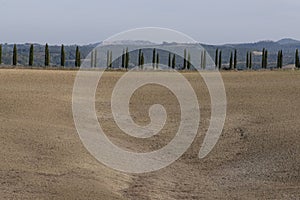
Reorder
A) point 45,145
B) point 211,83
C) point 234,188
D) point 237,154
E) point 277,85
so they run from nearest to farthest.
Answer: point 234,188, point 45,145, point 237,154, point 277,85, point 211,83

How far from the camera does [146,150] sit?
17.1m

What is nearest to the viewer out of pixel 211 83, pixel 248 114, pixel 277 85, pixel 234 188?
pixel 234 188

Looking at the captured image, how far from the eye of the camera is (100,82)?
1309 inches

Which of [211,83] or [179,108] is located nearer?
[179,108]

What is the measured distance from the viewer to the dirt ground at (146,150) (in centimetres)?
1191

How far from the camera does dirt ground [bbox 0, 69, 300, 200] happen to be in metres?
11.9

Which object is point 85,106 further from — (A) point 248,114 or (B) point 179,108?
(A) point 248,114

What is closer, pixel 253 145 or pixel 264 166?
pixel 264 166

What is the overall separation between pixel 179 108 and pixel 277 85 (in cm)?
905

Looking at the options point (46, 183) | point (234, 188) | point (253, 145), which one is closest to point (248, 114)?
point (253, 145)

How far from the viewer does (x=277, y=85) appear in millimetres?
31625

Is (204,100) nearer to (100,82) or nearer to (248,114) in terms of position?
(248,114)

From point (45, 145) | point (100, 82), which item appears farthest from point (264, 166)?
point (100, 82)

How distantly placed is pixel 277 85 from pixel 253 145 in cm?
1511
